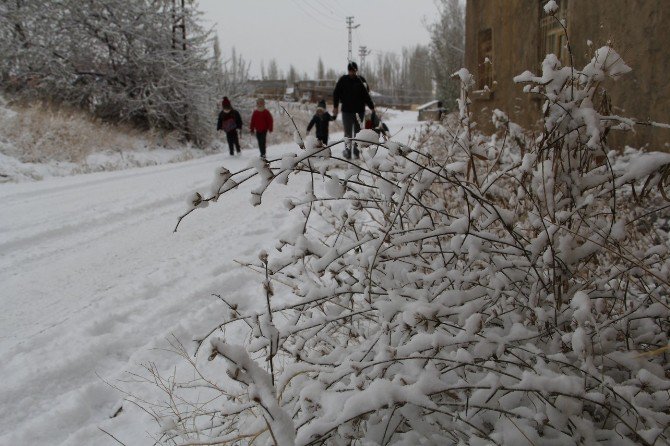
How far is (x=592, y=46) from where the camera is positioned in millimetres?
5949

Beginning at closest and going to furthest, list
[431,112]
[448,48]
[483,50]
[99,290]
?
[99,290] → [483,50] → [448,48] → [431,112]

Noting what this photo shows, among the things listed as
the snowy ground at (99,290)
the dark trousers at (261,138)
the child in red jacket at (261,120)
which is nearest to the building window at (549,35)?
the snowy ground at (99,290)

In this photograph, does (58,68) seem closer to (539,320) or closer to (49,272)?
(49,272)

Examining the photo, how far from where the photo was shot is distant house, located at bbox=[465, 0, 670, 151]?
4.91 metres

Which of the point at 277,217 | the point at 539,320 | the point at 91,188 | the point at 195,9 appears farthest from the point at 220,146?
the point at 539,320

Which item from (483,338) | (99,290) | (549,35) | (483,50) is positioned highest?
(483,50)

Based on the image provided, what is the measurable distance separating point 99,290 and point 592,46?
20.8 ft

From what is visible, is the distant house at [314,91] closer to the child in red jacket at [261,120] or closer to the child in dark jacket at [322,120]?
the child in red jacket at [261,120]

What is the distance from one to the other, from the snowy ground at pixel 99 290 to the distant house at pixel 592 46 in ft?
7.76

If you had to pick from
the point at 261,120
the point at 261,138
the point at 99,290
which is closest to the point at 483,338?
the point at 99,290

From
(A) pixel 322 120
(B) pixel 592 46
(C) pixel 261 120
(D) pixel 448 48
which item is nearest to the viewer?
(B) pixel 592 46

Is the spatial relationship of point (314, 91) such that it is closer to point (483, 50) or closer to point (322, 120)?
point (322, 120)

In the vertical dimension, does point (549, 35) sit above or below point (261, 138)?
above

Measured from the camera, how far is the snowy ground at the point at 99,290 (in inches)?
84.4
